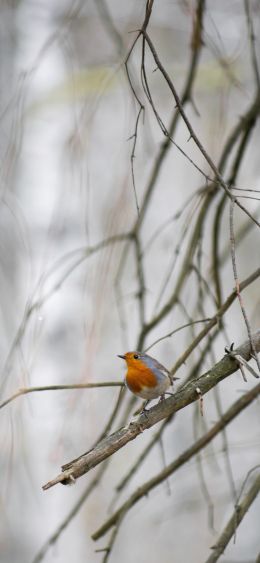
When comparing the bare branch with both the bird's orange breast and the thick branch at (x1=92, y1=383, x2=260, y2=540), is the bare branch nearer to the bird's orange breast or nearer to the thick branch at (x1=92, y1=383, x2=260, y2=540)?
the thick branch at (x1=92, y1=383, x2=260, y2=540)

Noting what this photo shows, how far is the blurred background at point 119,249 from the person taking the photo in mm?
1809

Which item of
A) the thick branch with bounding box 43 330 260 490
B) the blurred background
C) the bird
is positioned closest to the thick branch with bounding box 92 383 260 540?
the blurred background

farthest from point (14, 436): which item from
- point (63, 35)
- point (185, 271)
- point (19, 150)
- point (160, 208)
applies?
point (160, 208)

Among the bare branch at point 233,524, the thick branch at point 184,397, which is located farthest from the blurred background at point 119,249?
the thick branch at point 184,397

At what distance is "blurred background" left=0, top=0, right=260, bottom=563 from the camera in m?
1.81

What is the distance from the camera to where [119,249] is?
87.7 inches

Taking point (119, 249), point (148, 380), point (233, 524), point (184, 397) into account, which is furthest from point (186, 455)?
point (184, 397)

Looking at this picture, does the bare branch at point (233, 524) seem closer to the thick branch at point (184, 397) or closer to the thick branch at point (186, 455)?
the thick branch at point (186, 455)

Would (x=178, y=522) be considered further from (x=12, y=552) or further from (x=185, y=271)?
(x=185, y=271)

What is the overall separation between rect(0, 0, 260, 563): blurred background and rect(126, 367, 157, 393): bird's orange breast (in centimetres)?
10

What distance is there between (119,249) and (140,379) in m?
0.54

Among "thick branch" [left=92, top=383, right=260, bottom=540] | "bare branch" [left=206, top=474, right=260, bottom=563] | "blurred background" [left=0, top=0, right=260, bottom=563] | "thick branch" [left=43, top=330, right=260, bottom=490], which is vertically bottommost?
"bare branch" [left=206, top=474, right=260, bottom=563]

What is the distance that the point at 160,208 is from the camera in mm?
7410

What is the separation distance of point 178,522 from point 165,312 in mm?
5684
